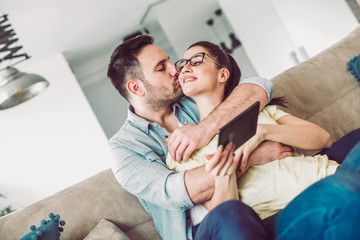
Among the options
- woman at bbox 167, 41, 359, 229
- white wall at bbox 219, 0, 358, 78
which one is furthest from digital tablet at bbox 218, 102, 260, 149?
white wall at bbox 219, 0, 358, 78

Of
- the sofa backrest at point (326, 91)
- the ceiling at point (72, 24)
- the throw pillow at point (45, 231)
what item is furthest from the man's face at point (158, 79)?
the ceiling at point (72, 24)

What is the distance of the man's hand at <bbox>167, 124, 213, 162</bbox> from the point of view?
1.27 m

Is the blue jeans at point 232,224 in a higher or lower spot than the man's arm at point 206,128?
lower

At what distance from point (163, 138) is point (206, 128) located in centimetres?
36

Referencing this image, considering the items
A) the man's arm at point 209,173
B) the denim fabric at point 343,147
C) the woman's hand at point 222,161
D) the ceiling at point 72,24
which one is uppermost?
the ceiling at point 72,24

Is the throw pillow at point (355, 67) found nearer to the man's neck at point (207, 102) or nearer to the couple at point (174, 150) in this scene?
the couple at point (174, 150)

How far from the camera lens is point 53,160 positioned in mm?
5457

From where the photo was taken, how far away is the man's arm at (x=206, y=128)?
4.19 ft

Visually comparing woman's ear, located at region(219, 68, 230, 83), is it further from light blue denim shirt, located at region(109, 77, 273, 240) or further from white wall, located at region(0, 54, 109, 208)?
white wall, located at region(0, 54, 109, 208)

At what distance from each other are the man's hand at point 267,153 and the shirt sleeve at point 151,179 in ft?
0.95

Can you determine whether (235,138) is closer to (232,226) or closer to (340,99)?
(232,226)

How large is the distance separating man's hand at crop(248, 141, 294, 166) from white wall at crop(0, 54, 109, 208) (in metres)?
4.47

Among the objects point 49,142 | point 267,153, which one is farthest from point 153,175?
point 49,142

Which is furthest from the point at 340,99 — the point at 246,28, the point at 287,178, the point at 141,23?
the point at 141,23
